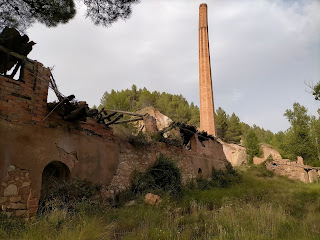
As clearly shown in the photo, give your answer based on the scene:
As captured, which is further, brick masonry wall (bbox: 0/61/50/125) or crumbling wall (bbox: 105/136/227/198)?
crumbling wall (bbox: 105/136/227/198)

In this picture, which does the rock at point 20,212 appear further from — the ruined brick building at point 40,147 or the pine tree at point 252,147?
the pine tree at point 252,147

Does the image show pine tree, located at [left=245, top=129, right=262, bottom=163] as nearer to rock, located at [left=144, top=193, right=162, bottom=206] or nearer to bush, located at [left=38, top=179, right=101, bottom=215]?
rock, located at [left=144, top=193, right=162, bottom=206]

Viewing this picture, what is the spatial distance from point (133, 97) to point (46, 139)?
3230 cm

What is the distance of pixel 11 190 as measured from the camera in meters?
5.62

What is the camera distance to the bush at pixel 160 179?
352 inches

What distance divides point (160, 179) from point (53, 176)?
14.4 ft

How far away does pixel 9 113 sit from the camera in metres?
5.94

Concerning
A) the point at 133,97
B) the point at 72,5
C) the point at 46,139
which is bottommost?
the point at 46,139

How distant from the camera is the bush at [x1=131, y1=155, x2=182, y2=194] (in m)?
8.95

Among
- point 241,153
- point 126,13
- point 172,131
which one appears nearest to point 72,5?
point 126,13

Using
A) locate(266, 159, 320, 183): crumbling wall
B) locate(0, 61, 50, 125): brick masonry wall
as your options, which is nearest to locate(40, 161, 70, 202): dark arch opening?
locate(0, 61, 50, 125): brick masonry wall

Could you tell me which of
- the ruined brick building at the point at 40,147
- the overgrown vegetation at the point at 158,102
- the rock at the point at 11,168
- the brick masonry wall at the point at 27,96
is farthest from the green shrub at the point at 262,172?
the rock at the point at 11,168

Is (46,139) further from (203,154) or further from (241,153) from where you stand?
(241,153)

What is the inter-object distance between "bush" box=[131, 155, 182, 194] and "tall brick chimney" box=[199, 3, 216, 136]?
2367 cm
